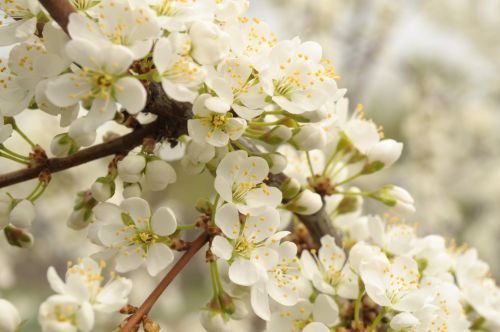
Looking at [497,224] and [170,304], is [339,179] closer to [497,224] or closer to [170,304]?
[170,304]

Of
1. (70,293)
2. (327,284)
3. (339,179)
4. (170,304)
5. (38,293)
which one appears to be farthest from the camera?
(38,293)

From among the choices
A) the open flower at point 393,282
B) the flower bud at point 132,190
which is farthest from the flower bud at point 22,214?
the open flower at point 393,282

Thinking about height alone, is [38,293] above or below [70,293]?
below

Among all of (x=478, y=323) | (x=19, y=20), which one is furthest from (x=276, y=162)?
(x=478, y=323)

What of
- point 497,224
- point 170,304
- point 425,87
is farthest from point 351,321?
point 497,224

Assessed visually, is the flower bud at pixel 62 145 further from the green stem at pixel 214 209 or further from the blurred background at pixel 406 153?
the blurred background at pixel 406 153

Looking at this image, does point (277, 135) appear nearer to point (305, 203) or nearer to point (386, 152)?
point (305, 203)

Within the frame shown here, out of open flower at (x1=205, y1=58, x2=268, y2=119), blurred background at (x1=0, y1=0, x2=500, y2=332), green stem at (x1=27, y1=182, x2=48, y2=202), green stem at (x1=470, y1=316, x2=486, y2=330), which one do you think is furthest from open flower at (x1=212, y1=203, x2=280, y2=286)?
blurred background at (x1=0, y1=0, x2=500, y2=332)

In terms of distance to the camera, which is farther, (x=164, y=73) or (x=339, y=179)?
(x=339, y=179)
